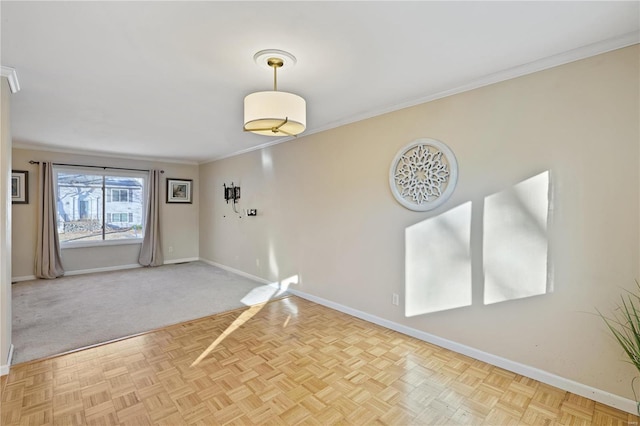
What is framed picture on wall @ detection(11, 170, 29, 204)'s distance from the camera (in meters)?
5.06

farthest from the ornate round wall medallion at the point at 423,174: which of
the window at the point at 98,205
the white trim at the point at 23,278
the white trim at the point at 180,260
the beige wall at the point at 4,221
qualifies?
the white trim at the point at 23,278

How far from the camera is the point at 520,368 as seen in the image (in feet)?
7.72

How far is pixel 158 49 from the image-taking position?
79.7 inches

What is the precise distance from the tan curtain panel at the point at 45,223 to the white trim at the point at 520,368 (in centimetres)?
538

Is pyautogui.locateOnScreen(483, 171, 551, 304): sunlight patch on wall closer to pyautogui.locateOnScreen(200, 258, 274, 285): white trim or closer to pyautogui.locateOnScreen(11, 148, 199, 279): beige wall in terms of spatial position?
pyautogui.locateOnScreen(200, 258, 274, 285): white trim

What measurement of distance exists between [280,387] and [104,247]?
5536 millimetres

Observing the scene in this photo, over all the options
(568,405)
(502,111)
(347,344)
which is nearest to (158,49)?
(502,111)

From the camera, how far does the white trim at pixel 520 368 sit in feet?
6.48

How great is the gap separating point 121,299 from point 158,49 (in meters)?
3.58

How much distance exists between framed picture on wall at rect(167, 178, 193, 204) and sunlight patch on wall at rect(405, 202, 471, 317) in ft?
18.1

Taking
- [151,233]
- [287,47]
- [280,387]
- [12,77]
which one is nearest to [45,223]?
[151,233]

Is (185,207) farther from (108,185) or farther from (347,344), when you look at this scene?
(347,344)

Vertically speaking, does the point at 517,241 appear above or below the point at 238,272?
above

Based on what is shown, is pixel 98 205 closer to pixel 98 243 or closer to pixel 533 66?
pixel 98 243
